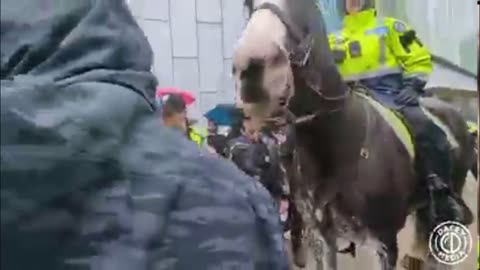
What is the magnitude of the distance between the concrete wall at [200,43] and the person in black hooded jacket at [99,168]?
23.8 inches

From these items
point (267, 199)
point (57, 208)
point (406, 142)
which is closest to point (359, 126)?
point (406, 142)

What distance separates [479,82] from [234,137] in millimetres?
304

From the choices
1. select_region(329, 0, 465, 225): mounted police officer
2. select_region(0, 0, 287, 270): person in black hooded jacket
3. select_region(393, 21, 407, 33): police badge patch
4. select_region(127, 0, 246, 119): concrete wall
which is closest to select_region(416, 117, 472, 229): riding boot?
select_region(329, 0, 465, 225): mounted police officer

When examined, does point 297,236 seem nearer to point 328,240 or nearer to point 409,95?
point 328,240

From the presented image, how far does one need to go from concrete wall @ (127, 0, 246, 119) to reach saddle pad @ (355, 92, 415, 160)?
0.56 ft

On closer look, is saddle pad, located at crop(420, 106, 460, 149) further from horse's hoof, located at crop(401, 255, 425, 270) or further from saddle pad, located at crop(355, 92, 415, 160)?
horse's hoof, located at crop(401, 255, 425, 270)

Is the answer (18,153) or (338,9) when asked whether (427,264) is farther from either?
(18,153)

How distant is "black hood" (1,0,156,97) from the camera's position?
1.16 feet

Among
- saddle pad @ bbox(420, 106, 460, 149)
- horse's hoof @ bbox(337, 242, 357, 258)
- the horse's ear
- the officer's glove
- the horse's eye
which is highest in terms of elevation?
the horse's ear

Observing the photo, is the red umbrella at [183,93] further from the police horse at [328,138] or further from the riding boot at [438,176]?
the riding boot at [438,176]

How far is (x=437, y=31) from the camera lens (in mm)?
1021

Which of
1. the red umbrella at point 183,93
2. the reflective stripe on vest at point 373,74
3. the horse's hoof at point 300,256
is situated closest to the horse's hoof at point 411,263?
the horse's hoof at point 300,256

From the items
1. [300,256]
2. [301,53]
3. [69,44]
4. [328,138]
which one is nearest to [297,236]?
[300,256]

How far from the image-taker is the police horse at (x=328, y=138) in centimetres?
99
